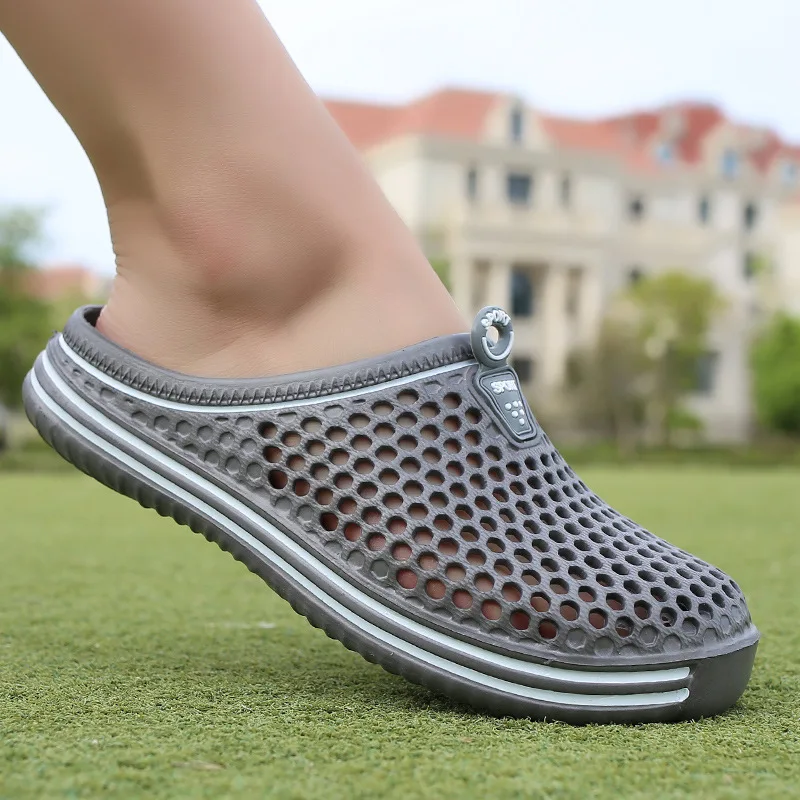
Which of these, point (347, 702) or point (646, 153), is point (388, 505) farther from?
point (646, 153)

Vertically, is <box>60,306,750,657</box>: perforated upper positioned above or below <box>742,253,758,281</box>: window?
below

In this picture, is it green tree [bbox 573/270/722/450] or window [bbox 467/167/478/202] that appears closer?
green tree [bbox 573/270/722/450]

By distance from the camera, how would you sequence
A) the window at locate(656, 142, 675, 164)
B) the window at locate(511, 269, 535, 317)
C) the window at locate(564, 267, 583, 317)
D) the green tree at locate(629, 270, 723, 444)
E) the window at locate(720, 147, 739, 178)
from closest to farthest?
the green tree at locate(629, 270, 723, 444) < the window at locate(511, 269, 535, 317) < the window at locate(564, 267, 583, 317) < the window at locate(656, 142, 675, 164) < the window at locate(720, 147, 739, 178)

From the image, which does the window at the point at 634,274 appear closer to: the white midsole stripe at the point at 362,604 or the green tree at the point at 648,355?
the green tree at the point at 648,355

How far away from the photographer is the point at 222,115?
851 mm

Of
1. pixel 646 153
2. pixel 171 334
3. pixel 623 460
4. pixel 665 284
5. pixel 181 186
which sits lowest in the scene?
pixel 623 460

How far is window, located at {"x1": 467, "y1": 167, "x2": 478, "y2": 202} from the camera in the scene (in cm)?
1966

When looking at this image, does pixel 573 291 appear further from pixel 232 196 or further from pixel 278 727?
pixel 278 727

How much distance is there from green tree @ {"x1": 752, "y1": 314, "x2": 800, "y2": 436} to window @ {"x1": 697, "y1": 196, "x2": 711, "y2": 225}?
13.1ft

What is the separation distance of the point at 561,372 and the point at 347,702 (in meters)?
18.8

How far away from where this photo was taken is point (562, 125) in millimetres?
21250

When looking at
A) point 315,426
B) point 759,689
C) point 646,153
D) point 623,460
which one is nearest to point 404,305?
point 315,426

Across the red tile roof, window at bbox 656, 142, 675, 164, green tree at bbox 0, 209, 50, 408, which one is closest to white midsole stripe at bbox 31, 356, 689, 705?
green tree at bbox 0, 209, 50, 408

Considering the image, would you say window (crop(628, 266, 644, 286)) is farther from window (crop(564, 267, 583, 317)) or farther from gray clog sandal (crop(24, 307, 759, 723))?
gray clog sandal (crop(24, 307, 759, 723))
